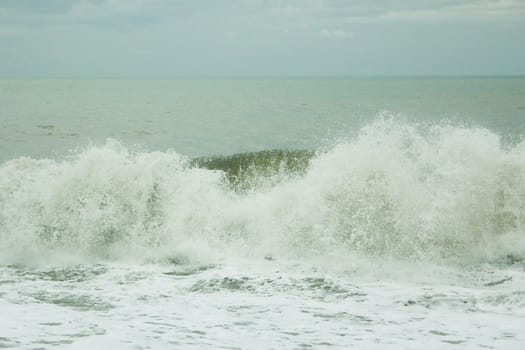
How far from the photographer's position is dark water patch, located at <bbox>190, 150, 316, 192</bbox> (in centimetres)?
1452

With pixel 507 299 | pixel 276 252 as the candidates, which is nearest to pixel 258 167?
pixel 276 252

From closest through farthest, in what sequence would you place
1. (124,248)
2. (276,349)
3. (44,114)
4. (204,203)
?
1. (276,349)
2. (124,248)
3. (204,203)
4. (44,114)

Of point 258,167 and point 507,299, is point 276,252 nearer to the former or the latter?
point 507,299

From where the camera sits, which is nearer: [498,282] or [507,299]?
[507,299]

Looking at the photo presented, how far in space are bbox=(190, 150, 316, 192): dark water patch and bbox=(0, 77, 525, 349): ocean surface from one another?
1.62 feet

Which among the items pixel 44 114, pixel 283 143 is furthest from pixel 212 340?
pixel 44 114

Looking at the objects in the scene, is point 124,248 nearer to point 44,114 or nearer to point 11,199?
point 11,199

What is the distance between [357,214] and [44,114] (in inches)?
1608

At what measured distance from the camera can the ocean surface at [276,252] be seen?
5.99 meters

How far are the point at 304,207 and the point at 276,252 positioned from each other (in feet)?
4.15

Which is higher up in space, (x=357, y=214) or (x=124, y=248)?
(x=357, y=214)

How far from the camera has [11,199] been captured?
11.2 meters

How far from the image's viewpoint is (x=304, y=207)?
10.3m

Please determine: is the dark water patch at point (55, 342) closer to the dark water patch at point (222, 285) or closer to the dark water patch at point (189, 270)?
the dark water patch at point (222, 285)
